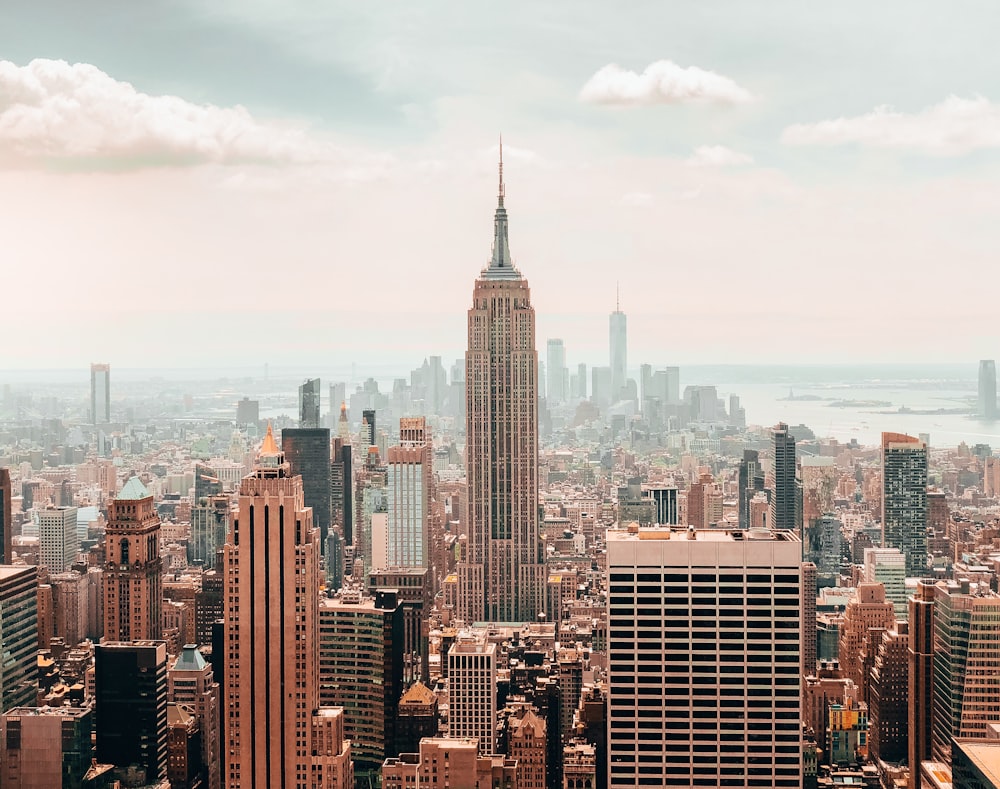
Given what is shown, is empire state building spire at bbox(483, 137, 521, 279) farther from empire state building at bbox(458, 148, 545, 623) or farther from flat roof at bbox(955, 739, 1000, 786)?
flat roof at bbox(955, 739, 1000, 786)

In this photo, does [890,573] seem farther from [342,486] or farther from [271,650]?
[342,486]

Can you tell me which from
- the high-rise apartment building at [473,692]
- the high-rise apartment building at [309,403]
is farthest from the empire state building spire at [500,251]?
the high-rise apartment building at [473,692]

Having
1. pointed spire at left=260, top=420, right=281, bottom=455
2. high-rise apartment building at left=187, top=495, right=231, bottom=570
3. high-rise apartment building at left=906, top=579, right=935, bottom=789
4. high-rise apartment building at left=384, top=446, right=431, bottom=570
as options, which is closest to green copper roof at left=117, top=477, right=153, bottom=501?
high-rise apartment building at left=187, top=495, right=231, bottom=570

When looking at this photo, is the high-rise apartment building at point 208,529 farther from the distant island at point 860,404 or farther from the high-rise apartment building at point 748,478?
the high-rise apartment building at point 748,478

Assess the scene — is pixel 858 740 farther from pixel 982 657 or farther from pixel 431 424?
pixel 431 424

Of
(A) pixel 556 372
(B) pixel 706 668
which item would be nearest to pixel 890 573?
(B) pixel 706 668

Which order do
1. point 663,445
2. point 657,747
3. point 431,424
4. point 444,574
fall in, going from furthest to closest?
point 444,574, point 431,424, point 663,445, point 657,747

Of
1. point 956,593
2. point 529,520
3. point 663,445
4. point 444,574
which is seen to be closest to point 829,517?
point 663,445
